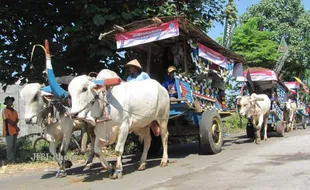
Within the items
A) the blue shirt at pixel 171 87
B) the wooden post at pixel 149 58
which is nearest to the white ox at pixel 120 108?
the blue shirt at pixel 171 87

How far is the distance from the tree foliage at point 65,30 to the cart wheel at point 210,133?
272cm

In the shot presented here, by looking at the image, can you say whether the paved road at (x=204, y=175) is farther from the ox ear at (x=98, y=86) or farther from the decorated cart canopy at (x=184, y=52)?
the decorated cart canopy at (x=184, y=52)

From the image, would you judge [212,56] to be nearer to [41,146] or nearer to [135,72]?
[135,72]

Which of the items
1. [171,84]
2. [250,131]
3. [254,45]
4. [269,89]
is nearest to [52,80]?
[171,84]

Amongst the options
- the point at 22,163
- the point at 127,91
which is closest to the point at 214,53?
the point at 127,91

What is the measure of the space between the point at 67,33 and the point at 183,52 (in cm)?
290

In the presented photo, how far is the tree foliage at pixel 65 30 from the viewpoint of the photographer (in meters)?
9.65

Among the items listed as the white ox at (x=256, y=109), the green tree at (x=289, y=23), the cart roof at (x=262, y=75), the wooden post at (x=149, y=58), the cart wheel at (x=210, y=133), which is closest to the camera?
the cart wheel at (x=210, y=133)

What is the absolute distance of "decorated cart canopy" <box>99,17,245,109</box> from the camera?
8742 mm

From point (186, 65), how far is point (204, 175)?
3.42m

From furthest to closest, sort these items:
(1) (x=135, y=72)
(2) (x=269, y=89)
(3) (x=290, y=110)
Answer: (3) (x=290, y=110), (2) (x=269, y=89), (1) (x=135, y=72)

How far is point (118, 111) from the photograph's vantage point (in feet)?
24.2

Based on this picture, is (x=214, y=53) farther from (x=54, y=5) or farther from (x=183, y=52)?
(x=54, y=5)

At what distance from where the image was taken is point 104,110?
7129mm
